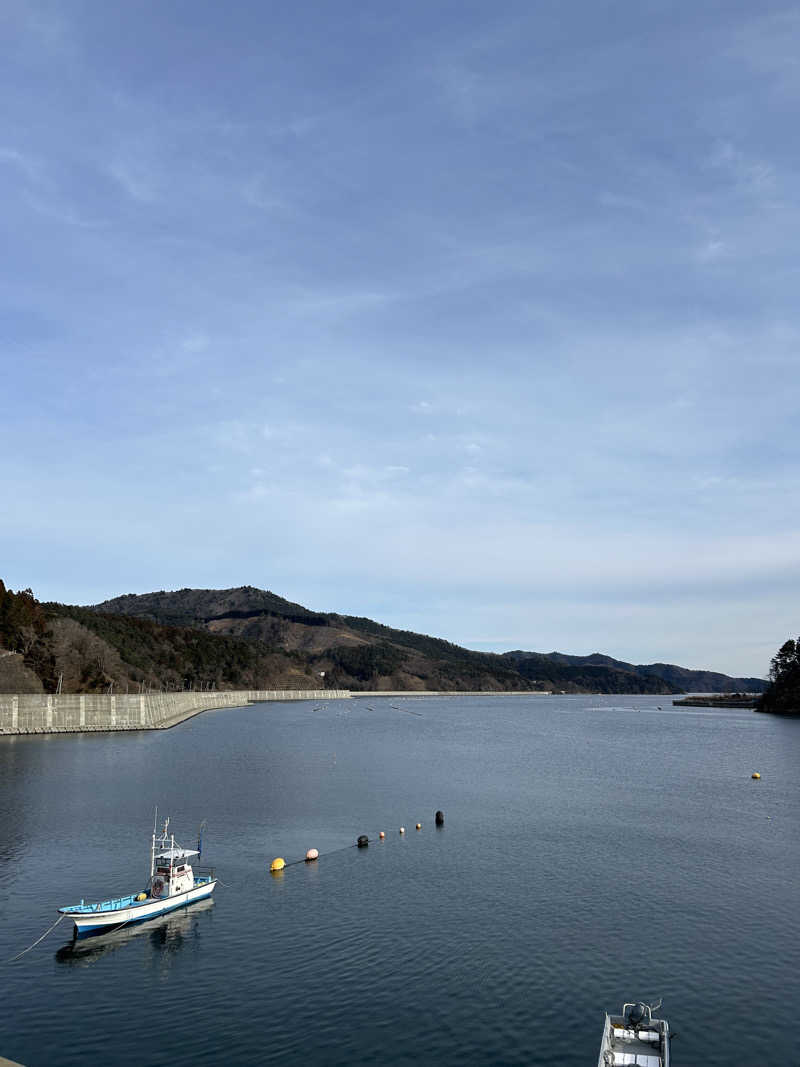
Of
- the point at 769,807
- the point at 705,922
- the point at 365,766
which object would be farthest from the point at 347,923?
the point at 365,766

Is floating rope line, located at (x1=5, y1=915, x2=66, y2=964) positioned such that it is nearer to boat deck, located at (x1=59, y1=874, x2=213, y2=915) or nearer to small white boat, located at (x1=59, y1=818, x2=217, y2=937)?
boat deck, located at (x1=59, y1=874, x2=213, y2=915)

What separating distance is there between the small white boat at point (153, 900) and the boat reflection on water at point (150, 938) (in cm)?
48

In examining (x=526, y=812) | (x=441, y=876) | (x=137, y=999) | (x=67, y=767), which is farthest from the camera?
(x=67, y=767)

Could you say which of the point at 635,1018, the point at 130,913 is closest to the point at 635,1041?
the point at 635,1018

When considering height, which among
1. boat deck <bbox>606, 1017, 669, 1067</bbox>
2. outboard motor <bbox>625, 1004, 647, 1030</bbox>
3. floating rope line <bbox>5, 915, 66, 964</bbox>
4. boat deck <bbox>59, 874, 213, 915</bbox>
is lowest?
boat deck <bbox>606, 1017, 669, 1067</bbox>

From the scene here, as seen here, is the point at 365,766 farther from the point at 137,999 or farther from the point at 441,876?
the point at 137,999

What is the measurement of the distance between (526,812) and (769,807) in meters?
32.7

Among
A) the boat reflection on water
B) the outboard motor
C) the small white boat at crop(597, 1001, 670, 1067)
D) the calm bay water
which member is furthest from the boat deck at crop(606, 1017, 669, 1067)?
the boat reflection on water

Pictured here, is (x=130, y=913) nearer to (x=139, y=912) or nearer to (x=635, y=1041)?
(x=139, y=912)

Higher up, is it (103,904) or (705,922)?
(103,904)

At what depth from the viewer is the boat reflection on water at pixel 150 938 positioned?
152 ft

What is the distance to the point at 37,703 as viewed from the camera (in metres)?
Answer: 180

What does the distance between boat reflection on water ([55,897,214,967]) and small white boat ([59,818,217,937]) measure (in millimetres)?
478

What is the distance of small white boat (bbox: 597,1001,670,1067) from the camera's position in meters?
32.7
